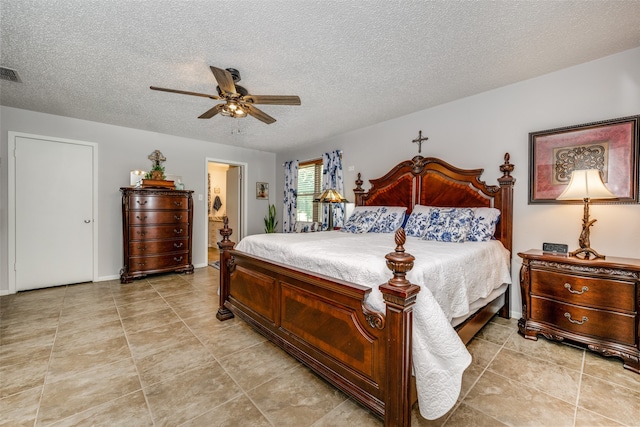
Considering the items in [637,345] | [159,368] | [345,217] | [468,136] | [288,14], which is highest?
[288,14]

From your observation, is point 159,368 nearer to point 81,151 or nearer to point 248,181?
point 81,151

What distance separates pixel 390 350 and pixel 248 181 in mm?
5219

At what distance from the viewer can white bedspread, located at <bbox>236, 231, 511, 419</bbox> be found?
1312mm

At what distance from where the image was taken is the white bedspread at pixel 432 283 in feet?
4.30

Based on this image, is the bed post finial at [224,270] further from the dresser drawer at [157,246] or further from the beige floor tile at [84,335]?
the dresser drawer at [157,246]

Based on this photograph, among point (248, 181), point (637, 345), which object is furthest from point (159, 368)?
point (248, 181)

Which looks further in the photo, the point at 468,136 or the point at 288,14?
the point at 468,136

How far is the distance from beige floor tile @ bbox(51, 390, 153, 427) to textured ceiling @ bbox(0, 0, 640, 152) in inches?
97.9

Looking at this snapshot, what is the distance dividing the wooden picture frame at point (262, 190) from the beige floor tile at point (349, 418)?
5.08m

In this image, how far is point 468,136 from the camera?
3.21m

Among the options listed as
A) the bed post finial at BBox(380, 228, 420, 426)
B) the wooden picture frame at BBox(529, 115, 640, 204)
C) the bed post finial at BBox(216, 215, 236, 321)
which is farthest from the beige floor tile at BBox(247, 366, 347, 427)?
the wooden picture frame at BBox(529, 115, 640, 204)

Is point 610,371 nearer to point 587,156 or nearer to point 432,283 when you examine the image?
point 432,283

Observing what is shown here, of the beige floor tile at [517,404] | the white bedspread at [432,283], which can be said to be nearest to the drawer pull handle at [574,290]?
the white bedspread at [432,283]

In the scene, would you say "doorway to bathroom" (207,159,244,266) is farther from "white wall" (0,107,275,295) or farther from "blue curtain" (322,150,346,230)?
"blue curtain" (322,150,346,230)
